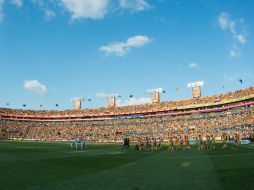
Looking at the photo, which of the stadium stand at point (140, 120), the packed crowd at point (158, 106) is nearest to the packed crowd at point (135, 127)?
the stadium stand at point (140, 120)

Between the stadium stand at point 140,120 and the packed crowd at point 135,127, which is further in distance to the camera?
the stadium stand at point 140,120

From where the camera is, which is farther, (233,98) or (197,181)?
(233,98)

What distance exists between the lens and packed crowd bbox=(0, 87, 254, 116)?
279ft

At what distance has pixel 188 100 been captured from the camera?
98.6 meters

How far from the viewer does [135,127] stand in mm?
97500

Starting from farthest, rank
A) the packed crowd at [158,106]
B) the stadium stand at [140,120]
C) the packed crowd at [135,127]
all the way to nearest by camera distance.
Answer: the packed crowd at [158,106], the stadium stand at [140,120], the packed crowd at [135,127]

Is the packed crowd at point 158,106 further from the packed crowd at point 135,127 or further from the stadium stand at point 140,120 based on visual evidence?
the packed crowd at point 135,127

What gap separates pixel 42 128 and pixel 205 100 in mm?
65704

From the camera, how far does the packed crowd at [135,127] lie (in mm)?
77375

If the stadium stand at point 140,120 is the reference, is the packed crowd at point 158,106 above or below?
above

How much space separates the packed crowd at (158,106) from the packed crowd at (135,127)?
4.21 meters

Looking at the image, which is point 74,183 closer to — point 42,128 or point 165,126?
point 165,126

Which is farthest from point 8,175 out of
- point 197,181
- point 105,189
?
point 197,181

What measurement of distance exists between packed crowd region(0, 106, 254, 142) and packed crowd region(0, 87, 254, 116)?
166 inches
